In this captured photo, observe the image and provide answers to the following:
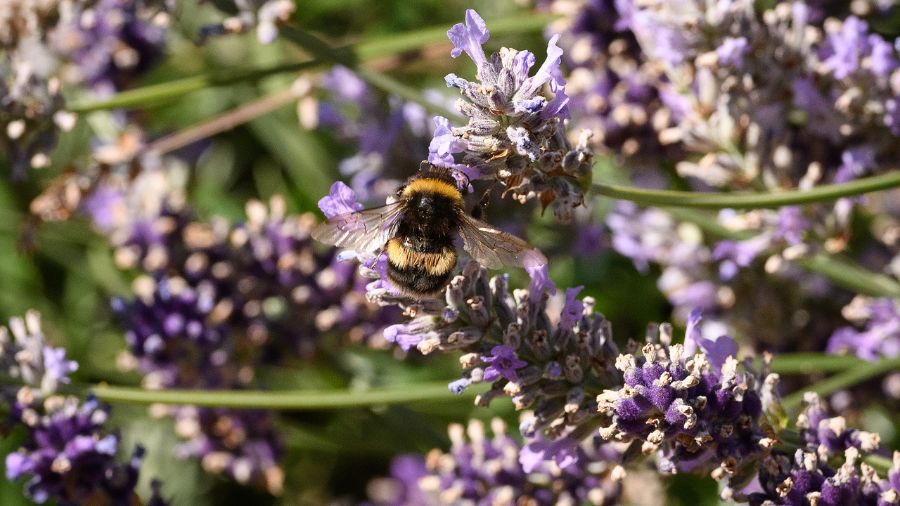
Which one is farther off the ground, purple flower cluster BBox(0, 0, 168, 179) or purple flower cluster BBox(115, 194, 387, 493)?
purple flower cluster BBox(0, 0, 168, 179)

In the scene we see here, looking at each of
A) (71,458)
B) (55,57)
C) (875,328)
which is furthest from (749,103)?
(55,57)

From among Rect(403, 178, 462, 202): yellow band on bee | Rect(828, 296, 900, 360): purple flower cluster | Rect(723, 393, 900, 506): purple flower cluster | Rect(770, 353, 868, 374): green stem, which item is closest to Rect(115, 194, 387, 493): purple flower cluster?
Rect(403, 178, 462, 202): yellow band on bee

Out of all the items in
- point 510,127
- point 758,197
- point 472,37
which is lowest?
point 758,197

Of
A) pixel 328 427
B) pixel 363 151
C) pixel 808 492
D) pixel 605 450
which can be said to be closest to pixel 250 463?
pixel 328 427

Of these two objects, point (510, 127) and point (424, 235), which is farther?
point (424, 235)

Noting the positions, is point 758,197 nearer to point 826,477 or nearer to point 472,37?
point 826,477

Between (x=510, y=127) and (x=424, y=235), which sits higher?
(x=510, y=127)

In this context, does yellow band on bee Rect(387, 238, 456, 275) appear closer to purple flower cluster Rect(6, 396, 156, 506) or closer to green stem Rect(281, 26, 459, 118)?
green stem Rect(281, 26, 459, 118)
